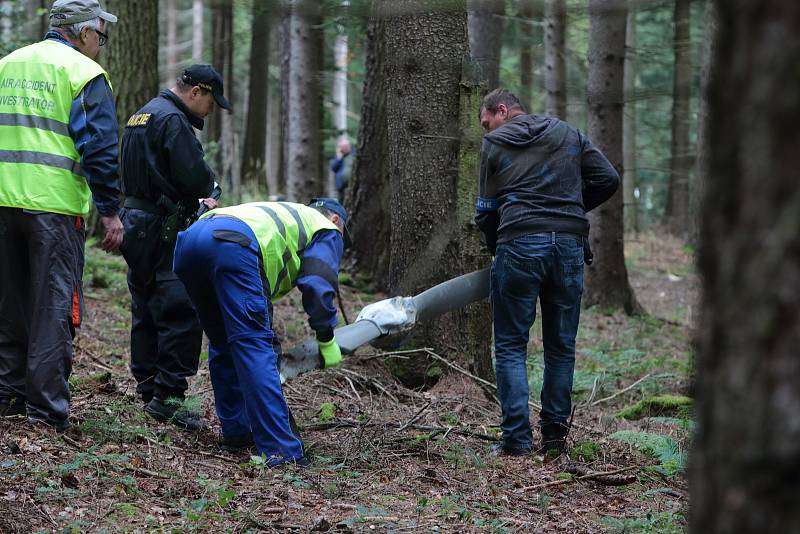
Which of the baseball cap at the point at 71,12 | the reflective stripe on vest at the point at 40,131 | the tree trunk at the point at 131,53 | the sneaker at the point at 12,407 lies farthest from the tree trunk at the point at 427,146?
the tree trunk at the point at 131,53

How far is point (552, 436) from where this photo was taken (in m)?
5.51

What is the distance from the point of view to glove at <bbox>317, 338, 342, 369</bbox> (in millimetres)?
4910

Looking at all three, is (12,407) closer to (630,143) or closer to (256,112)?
(256,112)

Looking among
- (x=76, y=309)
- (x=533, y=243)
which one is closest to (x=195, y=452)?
(x=76, y=309)

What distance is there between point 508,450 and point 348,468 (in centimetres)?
112

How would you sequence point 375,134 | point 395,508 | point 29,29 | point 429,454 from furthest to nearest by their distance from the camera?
point 29,29
point 375,134
point 429,454
point 395,508

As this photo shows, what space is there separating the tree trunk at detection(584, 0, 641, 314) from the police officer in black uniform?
7.20 metres

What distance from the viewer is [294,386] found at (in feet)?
21.5

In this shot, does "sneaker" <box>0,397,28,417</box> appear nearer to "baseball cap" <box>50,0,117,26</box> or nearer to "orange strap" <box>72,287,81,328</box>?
"orange strap" <box>72,287,81,328</box>

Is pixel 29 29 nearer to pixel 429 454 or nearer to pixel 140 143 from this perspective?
pixel 140 143

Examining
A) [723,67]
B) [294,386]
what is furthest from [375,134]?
[723,67]

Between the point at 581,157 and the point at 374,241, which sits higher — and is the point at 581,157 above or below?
above

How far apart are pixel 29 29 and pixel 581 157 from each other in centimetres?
1942

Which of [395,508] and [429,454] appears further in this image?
[429,454]
